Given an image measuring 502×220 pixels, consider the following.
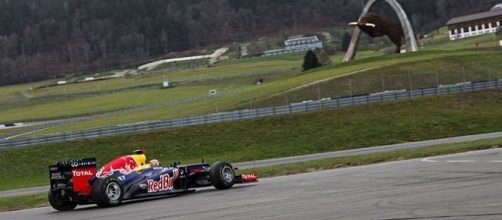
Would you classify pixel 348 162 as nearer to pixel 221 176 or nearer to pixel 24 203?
pixel 221 176

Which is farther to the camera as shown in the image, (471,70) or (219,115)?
(471,70)

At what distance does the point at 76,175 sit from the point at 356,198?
9.27 meters

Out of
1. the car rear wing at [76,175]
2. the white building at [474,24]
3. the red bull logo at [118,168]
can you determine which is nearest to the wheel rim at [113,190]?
the red bull logo at [118,168]

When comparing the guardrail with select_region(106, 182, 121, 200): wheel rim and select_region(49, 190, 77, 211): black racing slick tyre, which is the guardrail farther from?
select_region(106, 182, 121, 200): wheel rim

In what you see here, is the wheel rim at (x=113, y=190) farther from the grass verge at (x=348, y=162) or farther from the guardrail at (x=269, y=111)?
the guardrail at (x=269, y=111)

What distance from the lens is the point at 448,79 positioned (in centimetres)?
7044

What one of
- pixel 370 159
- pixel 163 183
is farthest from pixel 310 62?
pixel 163 183

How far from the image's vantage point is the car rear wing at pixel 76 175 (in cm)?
2259

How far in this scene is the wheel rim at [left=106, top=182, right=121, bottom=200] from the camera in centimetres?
2222

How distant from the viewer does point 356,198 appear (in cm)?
1697

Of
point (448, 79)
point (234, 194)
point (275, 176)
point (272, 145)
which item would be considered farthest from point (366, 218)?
point (448, 79)

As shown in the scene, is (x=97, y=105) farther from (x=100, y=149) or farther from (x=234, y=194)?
(x=234, y=194)

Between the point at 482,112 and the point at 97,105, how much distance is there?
70677mm

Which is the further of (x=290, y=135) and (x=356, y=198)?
(x=290, y=135)
